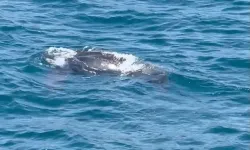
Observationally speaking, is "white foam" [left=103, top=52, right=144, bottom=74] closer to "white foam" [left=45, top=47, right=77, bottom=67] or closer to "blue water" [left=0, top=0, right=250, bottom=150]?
"blue water" [left=0, top=0, right=250, bottom=150]

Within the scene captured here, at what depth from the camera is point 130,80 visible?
32719 millimetres

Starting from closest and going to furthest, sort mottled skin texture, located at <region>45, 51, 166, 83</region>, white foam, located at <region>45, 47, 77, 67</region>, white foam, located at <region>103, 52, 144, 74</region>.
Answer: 1. mottled skin texture, located at <region>45, 51, 166, 83</region>
2. white foam, located at <region>103, 52, 144, 74</region>
3. white foam, located at <region>45, 47, 77, 67</region>

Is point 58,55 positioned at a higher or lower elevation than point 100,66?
higher

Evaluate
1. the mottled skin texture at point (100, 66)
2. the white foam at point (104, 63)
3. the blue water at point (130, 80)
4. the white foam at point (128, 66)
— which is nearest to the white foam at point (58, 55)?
the white foam at point (104, 63)

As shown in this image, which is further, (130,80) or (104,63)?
(104,63)

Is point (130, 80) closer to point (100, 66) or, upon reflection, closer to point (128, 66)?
point (128, 66)

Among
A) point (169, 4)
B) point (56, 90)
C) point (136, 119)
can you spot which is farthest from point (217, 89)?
point (169, 4)

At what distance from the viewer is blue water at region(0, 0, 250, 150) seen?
87.8 feet

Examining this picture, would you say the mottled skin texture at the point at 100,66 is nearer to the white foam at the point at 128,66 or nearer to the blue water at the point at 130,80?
the white foam at the point at 128,66

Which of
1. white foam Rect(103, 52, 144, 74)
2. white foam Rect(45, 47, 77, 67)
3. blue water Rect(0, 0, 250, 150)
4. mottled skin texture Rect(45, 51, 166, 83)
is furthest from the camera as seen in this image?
white foam Rect(45, 47, 77, 67)

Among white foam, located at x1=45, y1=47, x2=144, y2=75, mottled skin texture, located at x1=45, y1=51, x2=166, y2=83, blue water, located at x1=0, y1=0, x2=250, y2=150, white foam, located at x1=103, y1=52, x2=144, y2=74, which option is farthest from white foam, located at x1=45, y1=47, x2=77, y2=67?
white foam, located at x1=103, y1=52, x2=144, y2=74

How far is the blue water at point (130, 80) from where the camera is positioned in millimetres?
26748

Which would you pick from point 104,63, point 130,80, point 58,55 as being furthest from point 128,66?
point 58,55

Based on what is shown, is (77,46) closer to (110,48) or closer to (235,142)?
(110,48)
